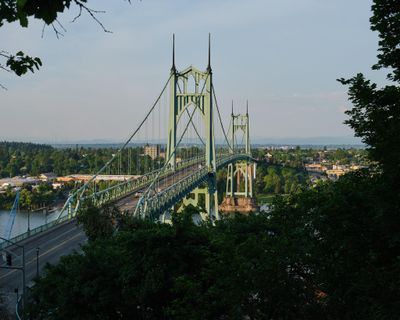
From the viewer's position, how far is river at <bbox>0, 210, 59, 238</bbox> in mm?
39500

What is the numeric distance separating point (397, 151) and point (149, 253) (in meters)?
4.66

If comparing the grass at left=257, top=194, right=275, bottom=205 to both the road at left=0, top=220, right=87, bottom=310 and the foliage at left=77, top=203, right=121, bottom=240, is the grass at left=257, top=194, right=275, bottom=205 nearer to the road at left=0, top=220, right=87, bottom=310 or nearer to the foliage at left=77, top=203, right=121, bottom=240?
the road at left=0, top=220, right=87, bottom=310

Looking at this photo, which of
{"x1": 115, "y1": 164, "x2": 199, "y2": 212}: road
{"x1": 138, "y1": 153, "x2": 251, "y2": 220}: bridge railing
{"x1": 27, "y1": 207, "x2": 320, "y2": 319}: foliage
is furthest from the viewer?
{"x1": 115, "y1": 164, "x2": 199, "y2": 212}: road

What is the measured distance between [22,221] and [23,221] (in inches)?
4.4

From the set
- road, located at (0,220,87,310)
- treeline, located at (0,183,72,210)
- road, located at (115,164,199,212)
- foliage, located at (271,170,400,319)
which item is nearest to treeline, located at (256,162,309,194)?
treeline, located at (0,183,72,210)

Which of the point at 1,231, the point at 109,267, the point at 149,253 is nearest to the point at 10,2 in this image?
the point at 149,253

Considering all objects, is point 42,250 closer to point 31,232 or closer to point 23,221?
point 31,232

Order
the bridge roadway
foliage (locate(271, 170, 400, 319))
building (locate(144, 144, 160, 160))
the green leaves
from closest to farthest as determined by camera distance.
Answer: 1. the green leaves
2. foliage (locate(271, 170, 400, 319))
3. the bridge roadway
4. building (locate(144, 144, 160, 160))

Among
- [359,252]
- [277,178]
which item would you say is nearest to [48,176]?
[277,178]

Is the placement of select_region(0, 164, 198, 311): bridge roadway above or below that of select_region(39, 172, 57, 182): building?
above

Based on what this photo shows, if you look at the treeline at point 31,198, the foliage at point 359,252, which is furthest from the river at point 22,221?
the foliage at point 359,252

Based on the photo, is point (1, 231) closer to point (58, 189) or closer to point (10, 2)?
point (58, 189)

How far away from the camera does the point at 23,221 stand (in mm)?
47312

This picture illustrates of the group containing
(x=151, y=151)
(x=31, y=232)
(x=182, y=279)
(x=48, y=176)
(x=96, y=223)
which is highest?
(x=151, y=151)
